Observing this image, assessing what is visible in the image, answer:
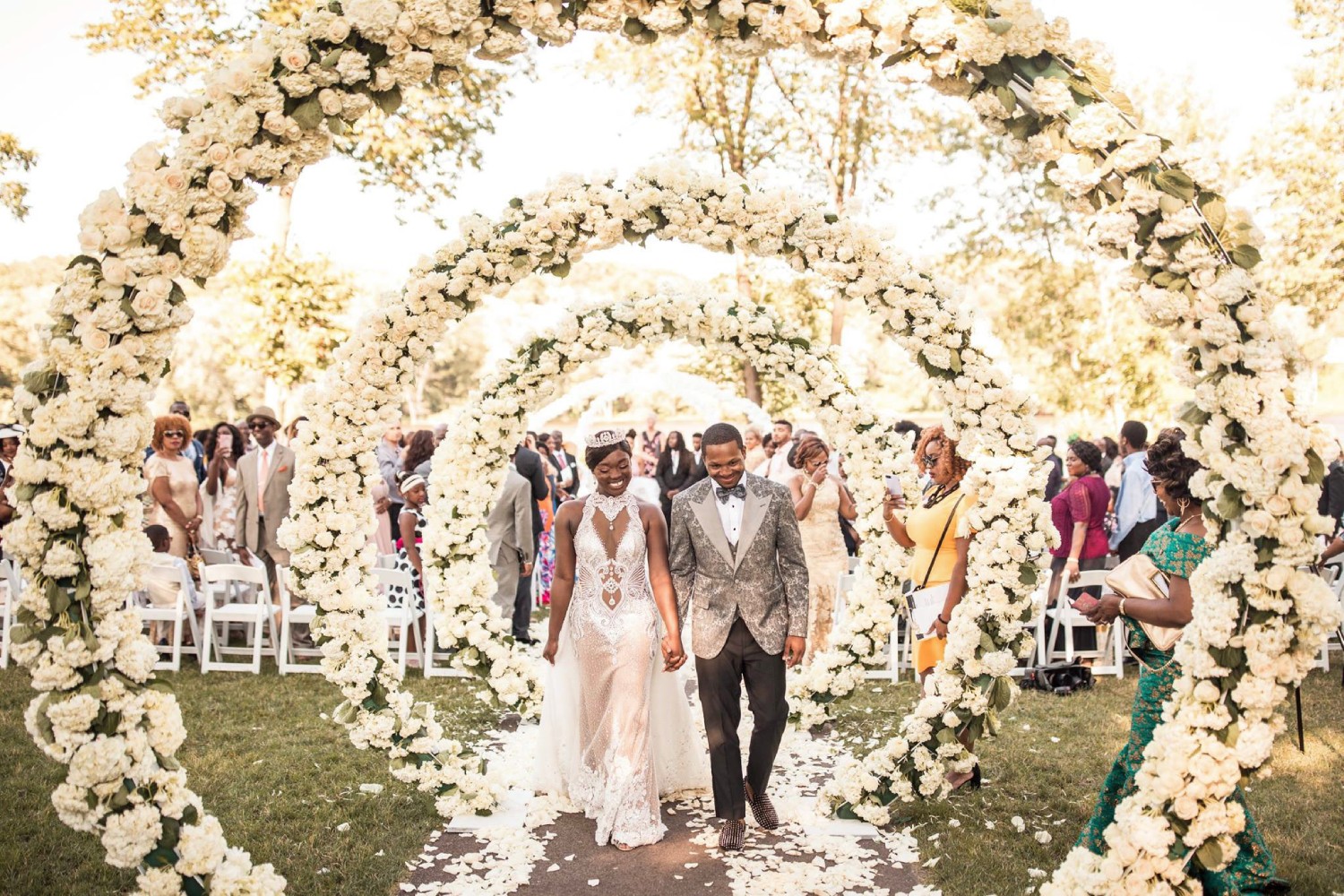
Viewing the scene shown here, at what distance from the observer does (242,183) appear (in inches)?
150

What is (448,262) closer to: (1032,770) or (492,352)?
(1032,770)

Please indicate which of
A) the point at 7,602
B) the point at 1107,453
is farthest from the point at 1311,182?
the point at 7,602

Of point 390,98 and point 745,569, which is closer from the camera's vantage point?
point 390,98

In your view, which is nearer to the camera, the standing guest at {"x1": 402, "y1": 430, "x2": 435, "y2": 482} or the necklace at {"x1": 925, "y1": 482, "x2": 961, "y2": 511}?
the necklace at {"x1": 925, "y1": 482, "x2": 961, "y2": 511}

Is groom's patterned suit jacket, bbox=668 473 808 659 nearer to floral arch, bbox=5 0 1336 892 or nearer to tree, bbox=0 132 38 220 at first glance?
floral arch, bbox=5 0 1336 892

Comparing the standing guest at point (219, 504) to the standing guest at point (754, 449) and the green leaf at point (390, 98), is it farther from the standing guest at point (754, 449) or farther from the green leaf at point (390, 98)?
the green leaf at point (390, 98)

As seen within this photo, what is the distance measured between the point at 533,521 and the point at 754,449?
5.65m

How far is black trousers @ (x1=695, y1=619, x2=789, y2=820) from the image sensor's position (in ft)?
18.5

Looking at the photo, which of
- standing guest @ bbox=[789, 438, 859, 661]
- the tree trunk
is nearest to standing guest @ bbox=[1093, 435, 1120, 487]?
standing guest @ bbox=[789, 438, 859, 661]

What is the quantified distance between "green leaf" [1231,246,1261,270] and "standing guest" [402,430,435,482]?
28.5 ft

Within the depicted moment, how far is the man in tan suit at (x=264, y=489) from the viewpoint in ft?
33.4

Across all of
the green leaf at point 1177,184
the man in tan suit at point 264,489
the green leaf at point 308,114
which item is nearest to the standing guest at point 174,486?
the man in tan suit at point 264,489

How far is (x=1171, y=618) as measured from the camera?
430 cm

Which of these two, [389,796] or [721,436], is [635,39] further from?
[389,796]
